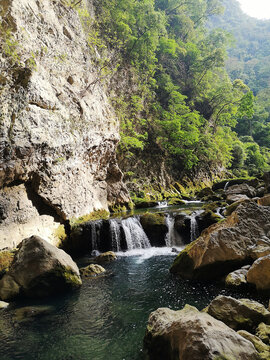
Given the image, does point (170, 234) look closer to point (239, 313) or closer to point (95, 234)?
point (95, 234)

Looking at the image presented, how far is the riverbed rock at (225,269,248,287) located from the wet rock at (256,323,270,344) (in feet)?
7.09

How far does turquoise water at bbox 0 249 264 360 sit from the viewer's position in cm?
425

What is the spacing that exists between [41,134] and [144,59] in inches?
826

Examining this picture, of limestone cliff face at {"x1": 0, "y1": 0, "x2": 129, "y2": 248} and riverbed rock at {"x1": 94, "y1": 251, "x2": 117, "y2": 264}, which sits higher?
limestone cliff face at {"x1": 0, "y1": 0, "x2": 129, "y2": 248}

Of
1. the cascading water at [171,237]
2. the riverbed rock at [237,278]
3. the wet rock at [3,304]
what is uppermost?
the cascading water at [171,237]

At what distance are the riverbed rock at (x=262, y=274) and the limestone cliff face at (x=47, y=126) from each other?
7829mm

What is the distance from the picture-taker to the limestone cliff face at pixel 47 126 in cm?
930

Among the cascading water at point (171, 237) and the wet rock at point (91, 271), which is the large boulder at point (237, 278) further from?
the cascading water at point (171, 237)

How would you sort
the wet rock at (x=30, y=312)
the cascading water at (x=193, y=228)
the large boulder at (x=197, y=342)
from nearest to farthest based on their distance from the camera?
the large boulder at (x=197, y=342) < the wet rock at (x=30, y=312) < the cascading water at (x=193, y=228)

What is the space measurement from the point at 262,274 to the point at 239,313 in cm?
164

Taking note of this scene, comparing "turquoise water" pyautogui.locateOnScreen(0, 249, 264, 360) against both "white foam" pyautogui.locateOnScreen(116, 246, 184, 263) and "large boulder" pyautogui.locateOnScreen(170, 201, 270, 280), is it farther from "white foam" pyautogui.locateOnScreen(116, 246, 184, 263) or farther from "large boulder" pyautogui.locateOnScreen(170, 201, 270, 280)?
"white foam" pyautogui.locateOnScreen(116, 246, 184, 263)

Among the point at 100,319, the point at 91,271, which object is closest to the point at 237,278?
the point at 100,319

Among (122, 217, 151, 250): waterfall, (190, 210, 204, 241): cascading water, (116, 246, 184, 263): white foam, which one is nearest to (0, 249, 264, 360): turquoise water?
(116, 246, 184, 263): white foam

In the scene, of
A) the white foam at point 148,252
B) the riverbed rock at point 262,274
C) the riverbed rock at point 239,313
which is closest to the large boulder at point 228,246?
the riverbed rock at point 262,274
